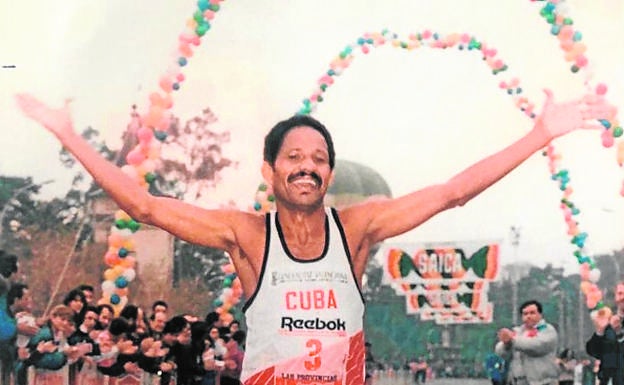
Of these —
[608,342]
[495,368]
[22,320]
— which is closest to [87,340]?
[22,320]

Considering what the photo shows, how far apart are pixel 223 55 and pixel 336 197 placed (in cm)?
48

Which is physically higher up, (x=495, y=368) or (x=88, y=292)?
(x=88, y=292)

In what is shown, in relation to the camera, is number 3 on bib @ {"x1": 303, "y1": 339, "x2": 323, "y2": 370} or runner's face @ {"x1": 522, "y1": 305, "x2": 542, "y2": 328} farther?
runner's face @ {"x1": 522, "y1": 305, "x2": 542, "y2": 328}

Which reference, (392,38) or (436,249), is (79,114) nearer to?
(392,38)

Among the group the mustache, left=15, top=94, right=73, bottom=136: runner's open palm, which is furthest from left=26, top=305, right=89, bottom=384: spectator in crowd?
the mustache

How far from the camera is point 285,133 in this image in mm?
1962

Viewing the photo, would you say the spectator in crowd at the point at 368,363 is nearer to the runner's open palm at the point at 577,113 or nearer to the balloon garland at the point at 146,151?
the balloon garland at the point at 146,151

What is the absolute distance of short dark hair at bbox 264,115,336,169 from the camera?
6.41 feet

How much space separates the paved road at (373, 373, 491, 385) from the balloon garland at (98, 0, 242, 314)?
0.44m

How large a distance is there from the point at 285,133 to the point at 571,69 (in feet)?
2.53

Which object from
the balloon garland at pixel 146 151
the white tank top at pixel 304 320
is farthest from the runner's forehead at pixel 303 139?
the balloon garland at pixel 146 151

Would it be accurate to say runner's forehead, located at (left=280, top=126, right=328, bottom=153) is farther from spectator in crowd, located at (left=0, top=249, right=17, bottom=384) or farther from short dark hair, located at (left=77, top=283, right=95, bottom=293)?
spectator in crowd, located at (left=0, top=249, right=17, bottom=384)

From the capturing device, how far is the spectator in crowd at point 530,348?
200 centimetres

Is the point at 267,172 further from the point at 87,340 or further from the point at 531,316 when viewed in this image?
the point at 531,316
